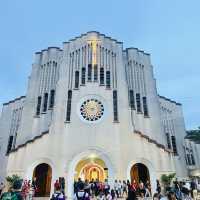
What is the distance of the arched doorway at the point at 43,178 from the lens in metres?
22.0

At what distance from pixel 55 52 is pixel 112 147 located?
14.5 metres

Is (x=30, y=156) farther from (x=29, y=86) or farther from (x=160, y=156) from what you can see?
(x=160, y=156)

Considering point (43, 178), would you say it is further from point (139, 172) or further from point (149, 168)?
point (149, 168)

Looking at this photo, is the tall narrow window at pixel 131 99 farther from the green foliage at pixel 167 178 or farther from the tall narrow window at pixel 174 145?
the green foliage at pixel 167 178

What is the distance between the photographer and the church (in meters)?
21.2

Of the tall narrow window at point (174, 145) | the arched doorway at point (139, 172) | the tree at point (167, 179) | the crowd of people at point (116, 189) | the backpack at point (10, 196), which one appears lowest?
the backpack at point (10, 196)

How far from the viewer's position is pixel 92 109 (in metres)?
23.5

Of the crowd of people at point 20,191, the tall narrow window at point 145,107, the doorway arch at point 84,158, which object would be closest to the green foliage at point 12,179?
the crowd of people at point 20,191

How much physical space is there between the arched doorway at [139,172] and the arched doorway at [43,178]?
7.83 metres

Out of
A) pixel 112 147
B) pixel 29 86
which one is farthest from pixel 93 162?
pixel 29 86

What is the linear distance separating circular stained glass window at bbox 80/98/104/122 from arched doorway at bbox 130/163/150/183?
5882 millimetres

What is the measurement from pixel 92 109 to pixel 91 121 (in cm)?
135

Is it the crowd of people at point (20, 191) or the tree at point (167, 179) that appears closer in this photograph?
the crowd of people at point (20, 191)

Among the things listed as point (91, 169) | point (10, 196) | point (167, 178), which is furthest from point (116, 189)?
point (10, 196)
